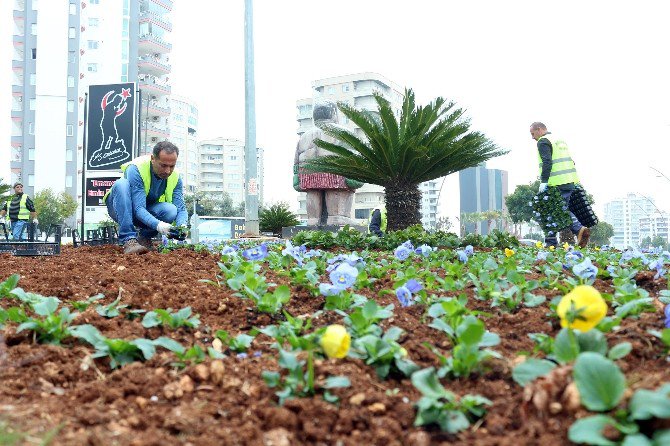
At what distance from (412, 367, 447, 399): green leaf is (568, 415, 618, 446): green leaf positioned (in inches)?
10.6

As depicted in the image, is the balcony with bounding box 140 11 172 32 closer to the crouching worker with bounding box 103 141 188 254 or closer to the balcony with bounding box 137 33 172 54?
the balcony with bounding box 137 33 172 54

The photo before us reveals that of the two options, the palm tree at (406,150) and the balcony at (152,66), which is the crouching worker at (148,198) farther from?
the balcony at (152,66)

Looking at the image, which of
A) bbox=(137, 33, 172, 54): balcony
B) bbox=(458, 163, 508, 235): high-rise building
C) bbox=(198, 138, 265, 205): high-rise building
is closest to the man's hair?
bbox=(137, 33, 172, 54): balcony

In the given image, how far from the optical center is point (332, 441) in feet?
3.46

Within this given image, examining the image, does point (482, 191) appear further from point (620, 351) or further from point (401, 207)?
point (620, 351)

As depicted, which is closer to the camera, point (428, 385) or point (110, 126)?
point (428, 385)

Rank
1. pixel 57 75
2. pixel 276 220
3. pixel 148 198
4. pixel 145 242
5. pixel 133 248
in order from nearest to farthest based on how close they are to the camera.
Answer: pixel 133 248, pixel 148 198, pixel 145 242, pixel 276 220, pixel 57 75

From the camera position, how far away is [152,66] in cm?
5844

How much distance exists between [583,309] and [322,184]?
12.3m

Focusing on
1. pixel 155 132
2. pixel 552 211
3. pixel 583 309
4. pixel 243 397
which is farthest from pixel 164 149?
pixel 155 132

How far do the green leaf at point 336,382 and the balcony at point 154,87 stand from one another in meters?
59.5

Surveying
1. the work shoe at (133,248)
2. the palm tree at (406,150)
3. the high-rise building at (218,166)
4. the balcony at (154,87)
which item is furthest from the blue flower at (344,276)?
the high-rise building at (218,166)

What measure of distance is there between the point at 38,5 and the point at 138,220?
58935 millimetres

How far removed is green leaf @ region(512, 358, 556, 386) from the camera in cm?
111
